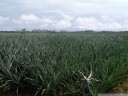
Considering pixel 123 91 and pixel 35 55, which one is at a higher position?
pixel 35 55

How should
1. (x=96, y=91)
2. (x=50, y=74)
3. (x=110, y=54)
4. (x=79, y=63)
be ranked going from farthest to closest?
1. (x=110, y=54)
2. (x=79, y=63)
3. (x=50, y=74)
4. (x=96, y=91)

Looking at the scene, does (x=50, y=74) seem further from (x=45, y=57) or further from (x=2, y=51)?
(x=2, y=51)

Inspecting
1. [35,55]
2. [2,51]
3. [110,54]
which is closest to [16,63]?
[35,55]

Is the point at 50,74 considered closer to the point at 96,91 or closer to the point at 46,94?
the point at 46,94

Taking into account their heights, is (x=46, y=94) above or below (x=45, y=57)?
below

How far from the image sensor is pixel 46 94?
8953 mm

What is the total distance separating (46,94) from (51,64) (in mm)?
911

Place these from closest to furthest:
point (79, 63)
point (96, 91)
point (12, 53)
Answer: point (96, 91), point (79, 63), point (12, 53)

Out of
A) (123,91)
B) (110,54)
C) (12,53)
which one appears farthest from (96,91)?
(110,54)

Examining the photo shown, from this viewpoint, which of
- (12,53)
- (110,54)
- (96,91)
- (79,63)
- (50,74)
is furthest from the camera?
(110,54)

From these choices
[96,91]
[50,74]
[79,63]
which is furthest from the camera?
[79,63]

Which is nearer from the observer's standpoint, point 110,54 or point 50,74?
point 50,74

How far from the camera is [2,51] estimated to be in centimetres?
1112

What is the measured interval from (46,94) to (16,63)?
1493 millimetres
